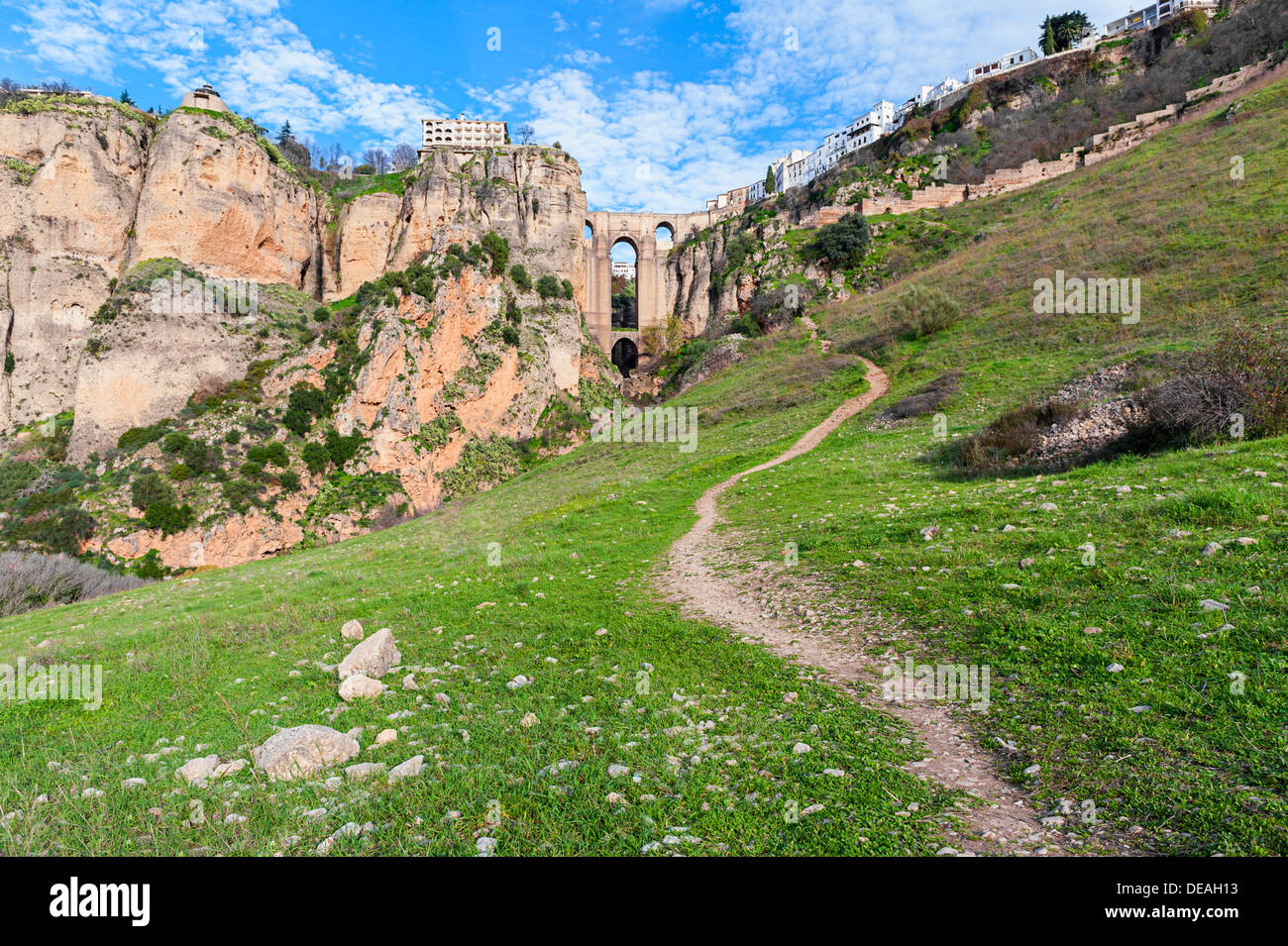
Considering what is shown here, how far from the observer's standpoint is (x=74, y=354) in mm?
42438

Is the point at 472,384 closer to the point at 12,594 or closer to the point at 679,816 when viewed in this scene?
the point at 12,594

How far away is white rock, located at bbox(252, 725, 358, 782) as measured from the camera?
4.21 meters

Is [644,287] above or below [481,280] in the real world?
above

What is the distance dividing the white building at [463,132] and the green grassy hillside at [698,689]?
110 m

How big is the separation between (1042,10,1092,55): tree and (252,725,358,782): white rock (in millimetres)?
101647

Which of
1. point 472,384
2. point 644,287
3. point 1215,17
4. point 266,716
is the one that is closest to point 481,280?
point 472,384

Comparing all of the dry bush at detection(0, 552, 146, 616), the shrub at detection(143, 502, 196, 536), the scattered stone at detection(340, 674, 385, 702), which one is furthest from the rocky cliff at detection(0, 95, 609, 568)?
the scattered stone at detection(340, 674, 385, 702)

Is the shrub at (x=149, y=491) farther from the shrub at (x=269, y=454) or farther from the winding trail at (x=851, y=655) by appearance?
the winding trail at (x=851, y=655)

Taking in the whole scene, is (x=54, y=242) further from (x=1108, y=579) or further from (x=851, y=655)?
(x=1108, y=579)

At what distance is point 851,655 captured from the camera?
598 centimetres

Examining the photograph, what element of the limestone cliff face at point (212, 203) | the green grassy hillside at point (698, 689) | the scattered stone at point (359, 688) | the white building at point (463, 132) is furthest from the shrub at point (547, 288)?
the white building at point (463, 132)

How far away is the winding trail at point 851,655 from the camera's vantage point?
3074 millimetres

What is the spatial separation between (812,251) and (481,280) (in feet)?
105
